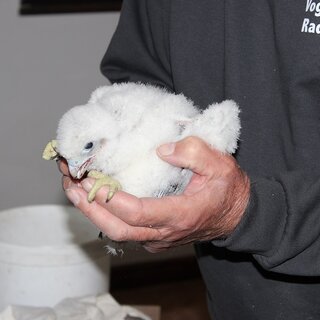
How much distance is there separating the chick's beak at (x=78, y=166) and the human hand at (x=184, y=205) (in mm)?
15

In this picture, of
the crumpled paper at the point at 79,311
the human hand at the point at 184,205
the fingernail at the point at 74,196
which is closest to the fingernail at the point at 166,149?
the human hand at the point at 184,205

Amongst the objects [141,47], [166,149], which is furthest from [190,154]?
[141,47]

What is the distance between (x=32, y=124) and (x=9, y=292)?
2.51ft

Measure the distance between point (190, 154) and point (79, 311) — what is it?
622 mm

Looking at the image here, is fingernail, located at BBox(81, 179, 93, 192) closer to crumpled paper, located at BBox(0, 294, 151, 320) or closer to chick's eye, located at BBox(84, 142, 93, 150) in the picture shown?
chick's eye, located at BBox(84, 142, 93, 150)

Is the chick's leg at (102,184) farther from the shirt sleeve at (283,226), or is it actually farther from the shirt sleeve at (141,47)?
the shirt sleeve at (141,47)

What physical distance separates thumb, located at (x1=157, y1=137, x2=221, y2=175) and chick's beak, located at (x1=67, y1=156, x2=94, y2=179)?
3.4 inches

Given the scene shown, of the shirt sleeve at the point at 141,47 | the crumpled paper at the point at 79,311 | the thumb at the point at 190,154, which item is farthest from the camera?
the crumpled paper at the point at 79,311

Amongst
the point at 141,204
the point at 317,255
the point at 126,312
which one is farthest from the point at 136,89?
the point at 126,312

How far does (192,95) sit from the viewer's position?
3.32ft

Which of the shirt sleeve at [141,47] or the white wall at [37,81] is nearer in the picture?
the shirt sleeve at [141,47]

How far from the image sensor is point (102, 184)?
30.4 inches

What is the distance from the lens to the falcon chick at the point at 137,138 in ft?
2.51

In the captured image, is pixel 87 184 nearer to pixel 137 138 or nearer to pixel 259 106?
pixel 137 138
